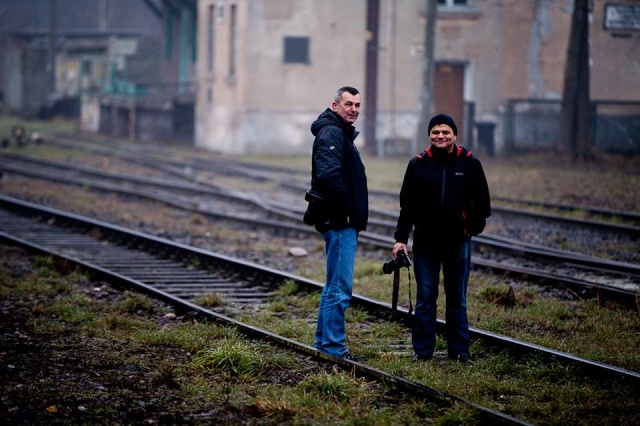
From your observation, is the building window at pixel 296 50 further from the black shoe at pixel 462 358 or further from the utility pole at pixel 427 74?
the black shoe at pixel 462 358

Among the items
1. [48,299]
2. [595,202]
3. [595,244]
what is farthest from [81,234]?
[595,202]

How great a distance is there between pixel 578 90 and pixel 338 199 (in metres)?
21.3

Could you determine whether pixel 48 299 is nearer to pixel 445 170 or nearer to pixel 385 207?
pixel 445 170

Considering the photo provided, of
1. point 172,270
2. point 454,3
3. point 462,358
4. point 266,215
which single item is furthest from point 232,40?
point 462,358

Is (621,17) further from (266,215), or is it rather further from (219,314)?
(219,314)

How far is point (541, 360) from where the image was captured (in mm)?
7312

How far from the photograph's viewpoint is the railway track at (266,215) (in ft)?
35.7

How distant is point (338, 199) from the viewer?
7254 millimetres

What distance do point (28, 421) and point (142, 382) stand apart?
110 cm

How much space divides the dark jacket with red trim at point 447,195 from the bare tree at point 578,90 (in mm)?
20317

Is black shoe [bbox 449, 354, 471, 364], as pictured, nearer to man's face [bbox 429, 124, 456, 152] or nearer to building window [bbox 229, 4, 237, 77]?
man's face [bbox 429, 124, 456, 152]

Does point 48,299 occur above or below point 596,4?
below

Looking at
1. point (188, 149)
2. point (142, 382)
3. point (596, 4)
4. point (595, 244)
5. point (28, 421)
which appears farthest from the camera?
point (188, 149)

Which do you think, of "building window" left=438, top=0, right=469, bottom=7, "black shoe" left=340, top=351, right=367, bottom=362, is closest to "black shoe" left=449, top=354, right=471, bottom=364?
"black shoe" left=340, top=351, right=367, bottom=362
